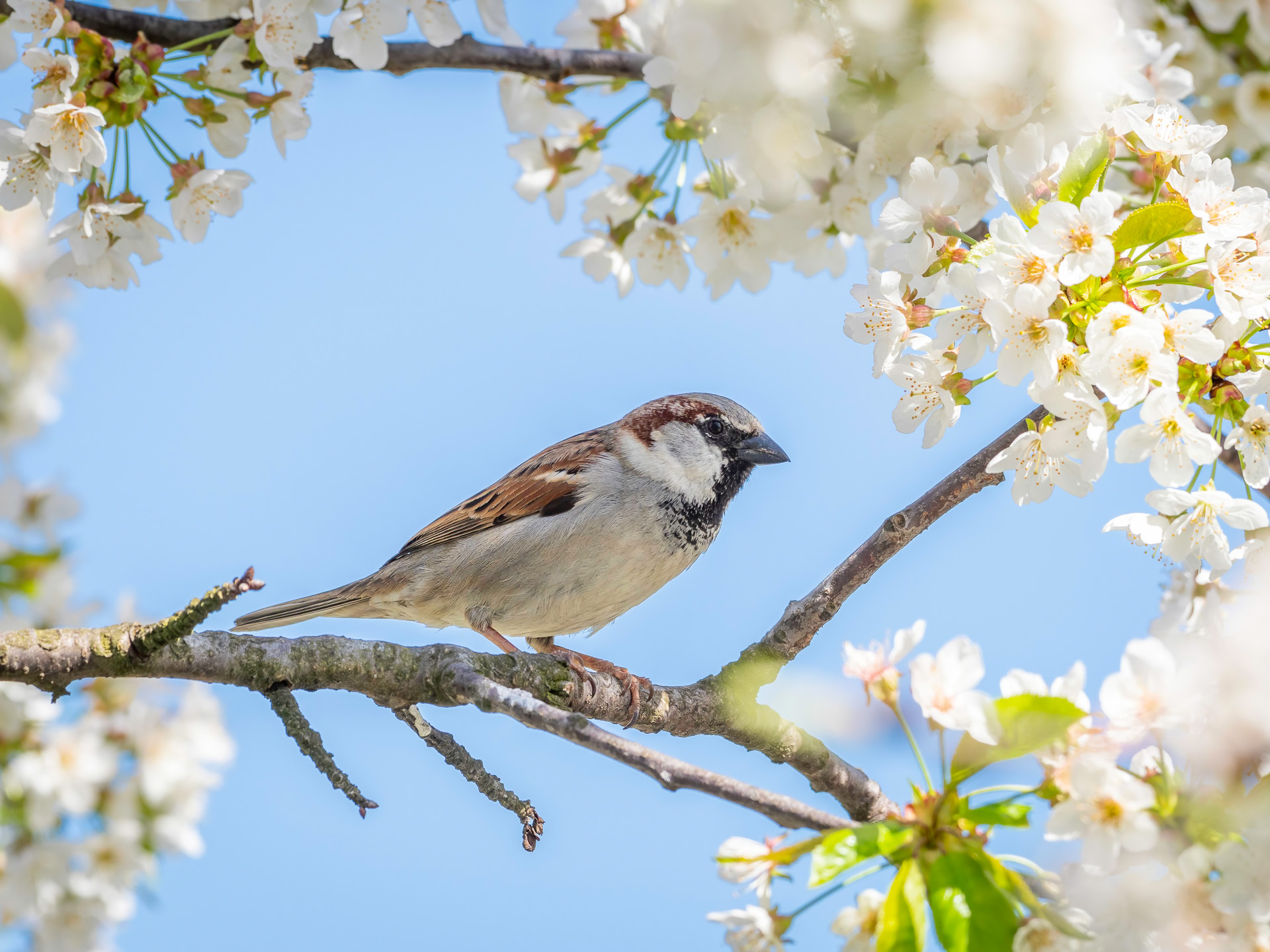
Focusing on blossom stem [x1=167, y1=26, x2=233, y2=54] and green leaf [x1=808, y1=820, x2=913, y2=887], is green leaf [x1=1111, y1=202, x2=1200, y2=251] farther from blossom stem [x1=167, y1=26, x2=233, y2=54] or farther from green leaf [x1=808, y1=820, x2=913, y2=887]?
blossom stem [x1=167, y1=26, x2=233, y2=54]

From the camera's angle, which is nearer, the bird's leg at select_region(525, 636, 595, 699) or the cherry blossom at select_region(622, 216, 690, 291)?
the bird's leg at select_region(525, 636, 595, 699)

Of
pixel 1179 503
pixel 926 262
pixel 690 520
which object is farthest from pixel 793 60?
pixel 690 520

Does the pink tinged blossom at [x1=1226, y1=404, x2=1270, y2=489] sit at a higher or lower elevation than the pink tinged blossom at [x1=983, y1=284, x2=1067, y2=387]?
lower

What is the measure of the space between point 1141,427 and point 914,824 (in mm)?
874

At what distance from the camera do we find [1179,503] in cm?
209

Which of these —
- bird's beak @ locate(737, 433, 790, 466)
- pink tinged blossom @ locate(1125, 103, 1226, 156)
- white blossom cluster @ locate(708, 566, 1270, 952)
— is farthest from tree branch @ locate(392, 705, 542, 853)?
bird's beak @ locate(737, 433, 790, 466)

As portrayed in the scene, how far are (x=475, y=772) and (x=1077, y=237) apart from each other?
1.62 m

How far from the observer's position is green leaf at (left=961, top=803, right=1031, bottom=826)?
175cm

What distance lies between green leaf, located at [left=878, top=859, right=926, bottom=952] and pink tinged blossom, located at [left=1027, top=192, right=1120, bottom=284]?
108 cm

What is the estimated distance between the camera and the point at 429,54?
2979mm

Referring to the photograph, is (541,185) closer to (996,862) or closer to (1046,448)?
(1046,448)

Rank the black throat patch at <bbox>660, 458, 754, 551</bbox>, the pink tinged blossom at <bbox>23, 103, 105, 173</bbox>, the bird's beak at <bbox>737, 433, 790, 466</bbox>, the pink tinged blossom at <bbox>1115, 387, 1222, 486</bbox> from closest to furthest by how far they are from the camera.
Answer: the pink tinged blossom at <bbox>1115, 387, 1222, 486</bbox> < the pink tinged blossom at <bbox>23, 103, 105, 173</bbox> < the black throat patch at <bbox>660, 458, 754, 551</bbox> < the bird's beak at <bbox>737, 433, 790, 466</bbox>

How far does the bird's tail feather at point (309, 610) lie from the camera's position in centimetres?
410

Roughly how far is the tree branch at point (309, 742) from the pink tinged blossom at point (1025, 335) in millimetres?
1559
